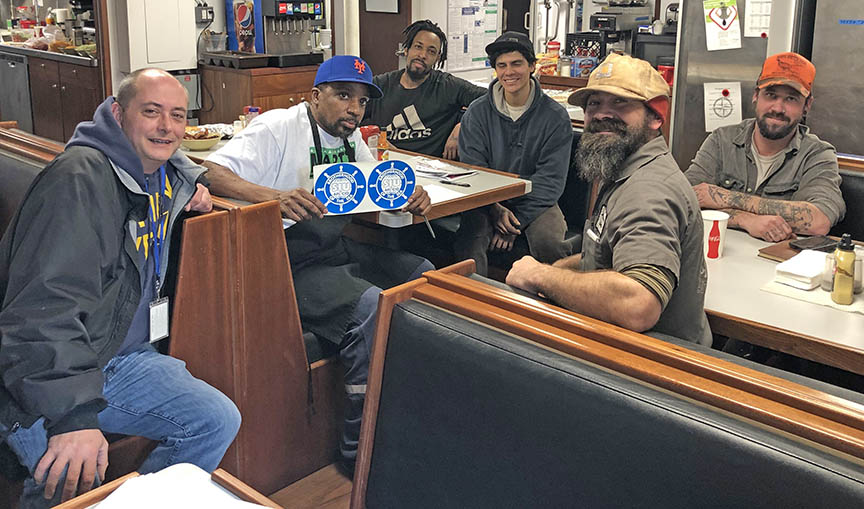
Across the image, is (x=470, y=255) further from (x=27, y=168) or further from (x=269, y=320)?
(x=27, y=168)

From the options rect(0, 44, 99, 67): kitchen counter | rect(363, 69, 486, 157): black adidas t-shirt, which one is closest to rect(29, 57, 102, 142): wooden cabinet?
rect(0, 44, 99, 67): kitchen counter

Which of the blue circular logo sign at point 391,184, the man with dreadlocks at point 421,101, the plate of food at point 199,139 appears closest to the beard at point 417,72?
the man with dreadlocks at point 421,101

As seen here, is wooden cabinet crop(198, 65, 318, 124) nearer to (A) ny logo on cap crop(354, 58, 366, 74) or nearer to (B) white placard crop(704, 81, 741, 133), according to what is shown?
(B) white placard crop(704, 81, 741, 133)

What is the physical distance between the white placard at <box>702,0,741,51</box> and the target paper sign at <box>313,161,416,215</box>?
260 centimetres

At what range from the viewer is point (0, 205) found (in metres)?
2.95

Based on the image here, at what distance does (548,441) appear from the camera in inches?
55.7

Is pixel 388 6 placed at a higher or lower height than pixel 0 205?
higher

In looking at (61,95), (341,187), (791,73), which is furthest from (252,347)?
(61,95)

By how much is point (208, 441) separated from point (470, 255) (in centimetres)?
180

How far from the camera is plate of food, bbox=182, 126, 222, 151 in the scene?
388 centimetres

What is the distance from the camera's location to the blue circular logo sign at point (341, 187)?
278 centimetres

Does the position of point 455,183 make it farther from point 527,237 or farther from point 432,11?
point 432,11

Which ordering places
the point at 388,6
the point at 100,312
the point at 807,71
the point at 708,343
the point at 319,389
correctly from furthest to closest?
the point at 388,6 → the point at 807,71 → the point at 319,389 → the point at 708,343 → the point at 100,312

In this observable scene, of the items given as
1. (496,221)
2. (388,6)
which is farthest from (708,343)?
(388,6)
